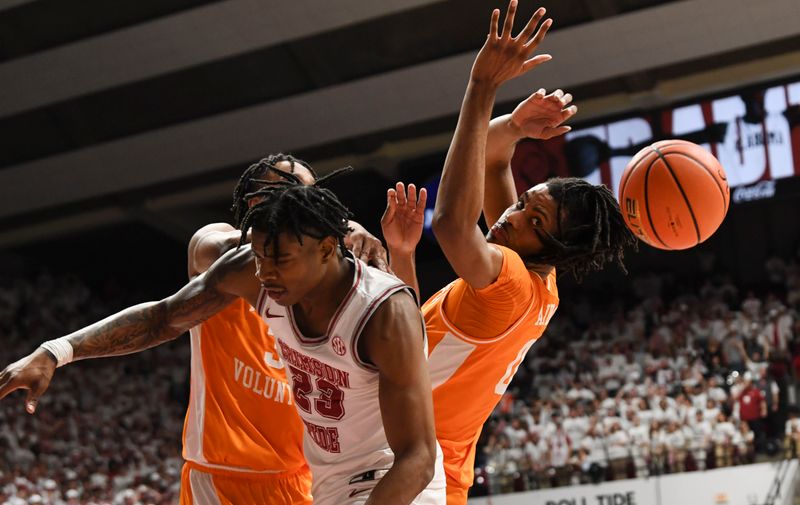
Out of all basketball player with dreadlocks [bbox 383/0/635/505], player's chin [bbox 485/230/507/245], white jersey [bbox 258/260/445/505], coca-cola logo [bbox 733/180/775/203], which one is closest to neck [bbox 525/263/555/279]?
basketball player with dreadlocks [bbox 383/0/635/505]

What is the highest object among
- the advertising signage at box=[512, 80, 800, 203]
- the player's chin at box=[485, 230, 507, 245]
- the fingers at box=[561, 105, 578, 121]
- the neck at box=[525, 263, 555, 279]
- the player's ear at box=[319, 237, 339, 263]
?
the advertising signage at box=[512, 80, 800, 203]

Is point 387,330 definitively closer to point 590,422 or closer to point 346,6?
point 590,422

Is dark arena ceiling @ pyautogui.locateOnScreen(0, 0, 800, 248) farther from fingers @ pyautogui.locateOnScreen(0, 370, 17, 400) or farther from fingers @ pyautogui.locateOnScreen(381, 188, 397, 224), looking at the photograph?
fingers @ pyautogui.locateOnScreen(0, 370, 17, 400)

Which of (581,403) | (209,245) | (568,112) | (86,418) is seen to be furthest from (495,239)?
(86,418)

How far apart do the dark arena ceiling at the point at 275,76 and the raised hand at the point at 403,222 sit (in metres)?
12.0

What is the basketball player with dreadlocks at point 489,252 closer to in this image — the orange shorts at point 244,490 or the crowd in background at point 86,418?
the orange shorts at point 244,490

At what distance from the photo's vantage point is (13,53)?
58.1ft

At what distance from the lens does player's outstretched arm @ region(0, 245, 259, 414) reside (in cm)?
294

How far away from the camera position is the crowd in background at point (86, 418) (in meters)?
12.6

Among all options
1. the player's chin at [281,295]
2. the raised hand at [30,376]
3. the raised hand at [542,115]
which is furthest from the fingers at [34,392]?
the raised hand at [542,115]

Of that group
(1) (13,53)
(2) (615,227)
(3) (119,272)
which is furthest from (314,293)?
(3) (119,272)

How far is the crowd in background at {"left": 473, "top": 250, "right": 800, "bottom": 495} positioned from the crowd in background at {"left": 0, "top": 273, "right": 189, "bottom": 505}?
4375 mm

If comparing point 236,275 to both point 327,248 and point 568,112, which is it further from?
point 568,112

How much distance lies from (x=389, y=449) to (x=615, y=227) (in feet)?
4.23
